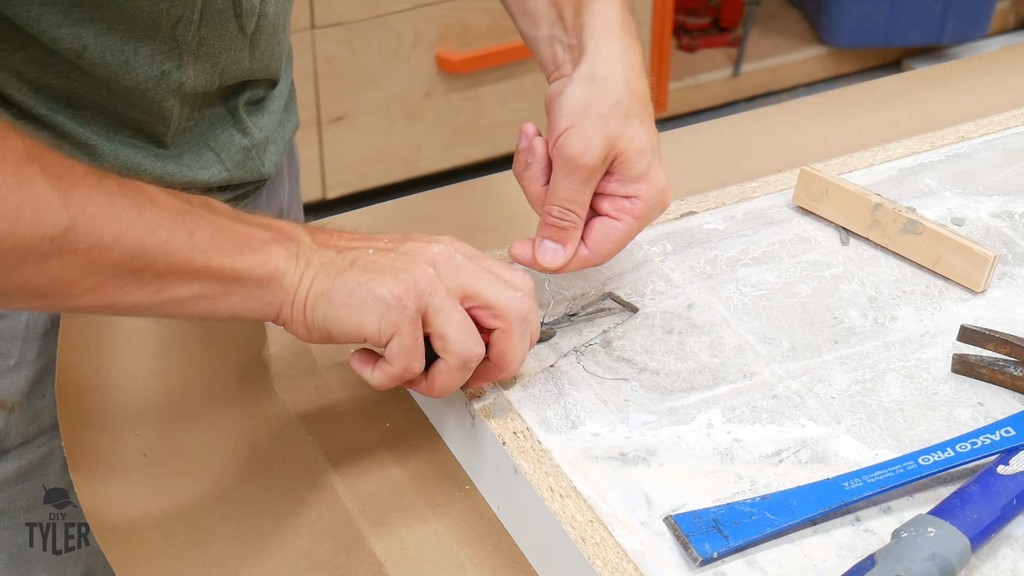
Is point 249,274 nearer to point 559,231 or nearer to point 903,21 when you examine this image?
point 559,231

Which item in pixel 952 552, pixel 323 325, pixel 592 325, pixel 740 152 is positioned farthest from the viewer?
pixel 740 152

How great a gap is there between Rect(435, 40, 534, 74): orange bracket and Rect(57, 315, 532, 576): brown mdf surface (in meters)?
1.21

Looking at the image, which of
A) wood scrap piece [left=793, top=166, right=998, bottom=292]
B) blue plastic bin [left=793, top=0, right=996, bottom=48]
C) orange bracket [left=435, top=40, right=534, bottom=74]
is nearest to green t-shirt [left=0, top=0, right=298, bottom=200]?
wood scrap piece [left=793, top=166, right=998, bottom=292]

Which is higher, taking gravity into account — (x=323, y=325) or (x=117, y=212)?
(x=117, y=212)

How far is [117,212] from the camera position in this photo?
24.9 inches

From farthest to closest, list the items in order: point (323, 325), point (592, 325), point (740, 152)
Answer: point (740, 152) < point (592, 325) < point (323, 325)

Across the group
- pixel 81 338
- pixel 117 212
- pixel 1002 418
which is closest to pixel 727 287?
pixel 1002 418

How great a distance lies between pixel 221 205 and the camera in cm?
73

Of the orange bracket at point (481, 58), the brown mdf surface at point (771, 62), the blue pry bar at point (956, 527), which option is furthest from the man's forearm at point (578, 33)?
the brown mdf surface at point (771, 62)

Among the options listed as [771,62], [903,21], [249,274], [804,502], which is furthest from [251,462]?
[903,21]

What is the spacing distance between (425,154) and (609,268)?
1324 mm

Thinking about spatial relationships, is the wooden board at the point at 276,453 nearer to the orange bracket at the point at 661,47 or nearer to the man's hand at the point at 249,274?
the man's hand at the point at 249,274

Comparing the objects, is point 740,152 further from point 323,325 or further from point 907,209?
point 323,325

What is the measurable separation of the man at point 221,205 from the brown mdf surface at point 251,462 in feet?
0.26
